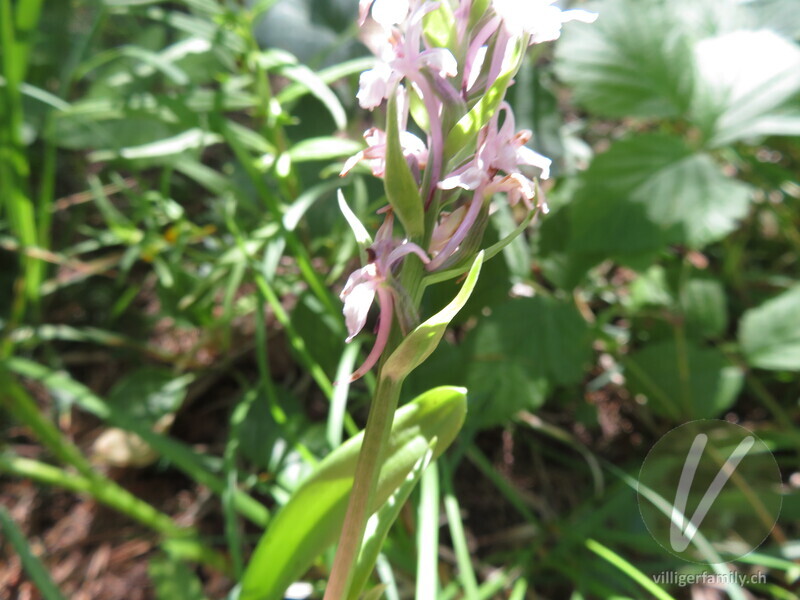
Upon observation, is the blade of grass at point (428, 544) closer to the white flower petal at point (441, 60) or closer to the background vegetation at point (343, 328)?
the background vegetation at point (343, 328)

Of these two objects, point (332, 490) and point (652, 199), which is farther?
point (652, 199)

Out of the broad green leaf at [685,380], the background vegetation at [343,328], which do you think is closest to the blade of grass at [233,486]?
the background vegetation at [343,328]

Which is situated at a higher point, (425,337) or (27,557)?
(425,337)

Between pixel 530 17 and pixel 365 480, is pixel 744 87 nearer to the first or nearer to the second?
pixel 530 17

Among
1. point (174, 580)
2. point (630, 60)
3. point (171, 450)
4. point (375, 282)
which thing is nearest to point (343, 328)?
point (171, 450)

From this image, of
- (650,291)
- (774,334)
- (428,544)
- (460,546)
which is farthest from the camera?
(650,291)

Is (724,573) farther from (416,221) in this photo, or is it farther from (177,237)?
(177,237)

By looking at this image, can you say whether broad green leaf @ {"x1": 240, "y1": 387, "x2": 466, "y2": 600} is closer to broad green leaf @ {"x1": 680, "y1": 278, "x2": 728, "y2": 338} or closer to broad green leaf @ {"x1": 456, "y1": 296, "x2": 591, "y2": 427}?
broad green leaf @ {"x1": 456, "y1": 296, "x2": 591, "y2": 427}
